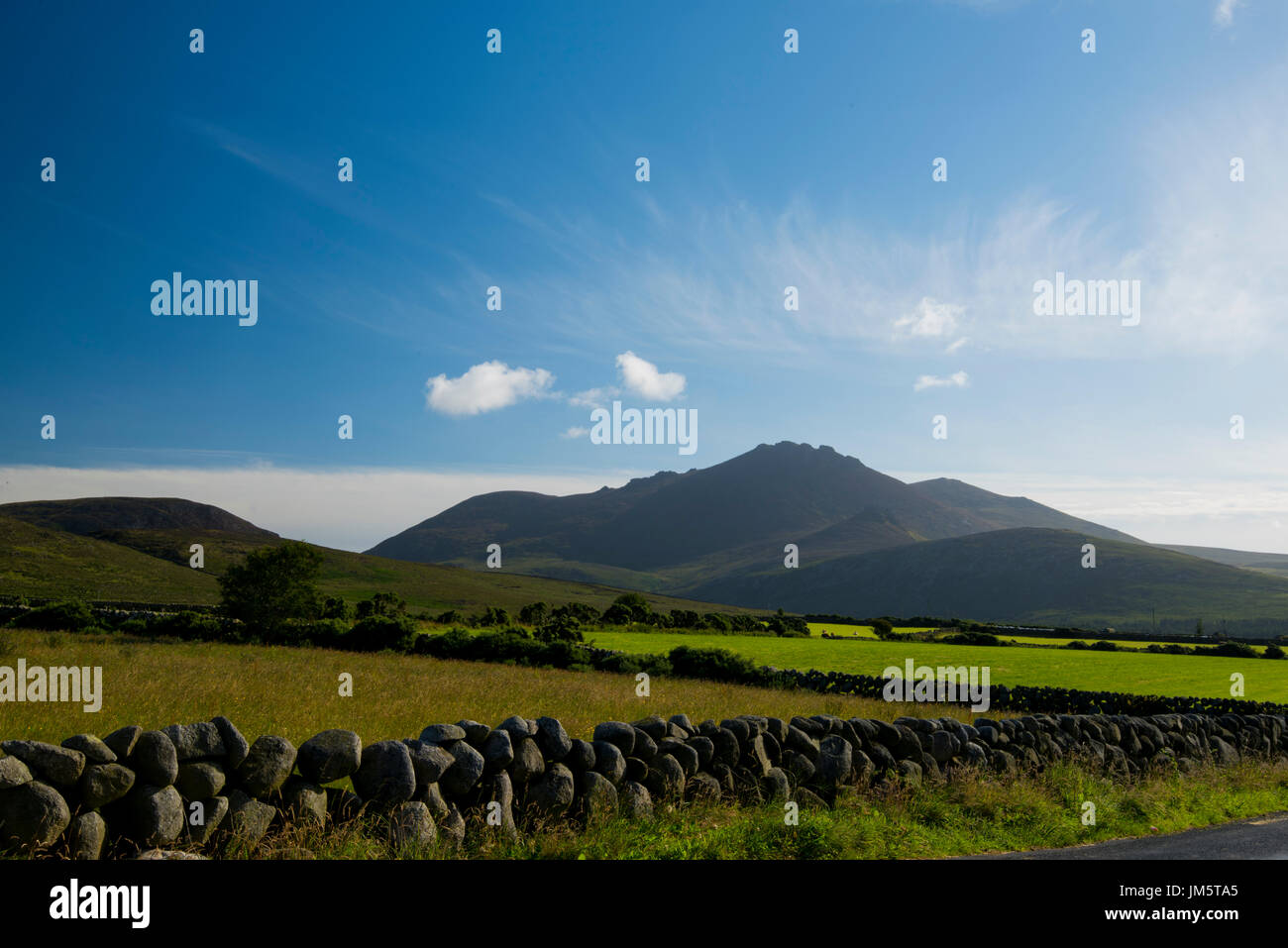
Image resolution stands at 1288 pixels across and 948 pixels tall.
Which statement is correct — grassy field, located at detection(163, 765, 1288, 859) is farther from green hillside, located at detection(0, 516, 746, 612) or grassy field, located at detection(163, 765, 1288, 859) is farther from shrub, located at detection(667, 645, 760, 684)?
green hillside, located at detection(0, 516, 746, 612)

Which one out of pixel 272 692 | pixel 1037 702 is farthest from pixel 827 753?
pixel 1037 702

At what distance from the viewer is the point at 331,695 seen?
1895 centimetres

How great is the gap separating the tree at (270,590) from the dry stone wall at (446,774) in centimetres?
3647

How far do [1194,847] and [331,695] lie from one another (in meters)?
17.1

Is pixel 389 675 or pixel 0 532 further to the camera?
pixel 0 532

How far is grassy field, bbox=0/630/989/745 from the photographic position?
1393 cm

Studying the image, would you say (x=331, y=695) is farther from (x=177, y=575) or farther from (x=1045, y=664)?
(x=177, y=575)

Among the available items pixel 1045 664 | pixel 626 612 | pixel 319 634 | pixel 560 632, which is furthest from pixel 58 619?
pixel 1045 664

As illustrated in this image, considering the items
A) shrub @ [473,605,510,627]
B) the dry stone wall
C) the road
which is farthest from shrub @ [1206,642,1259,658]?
shrub @ [473,605,510,627]

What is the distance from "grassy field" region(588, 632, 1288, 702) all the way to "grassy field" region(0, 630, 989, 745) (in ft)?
41.1

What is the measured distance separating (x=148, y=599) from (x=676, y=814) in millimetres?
85297
